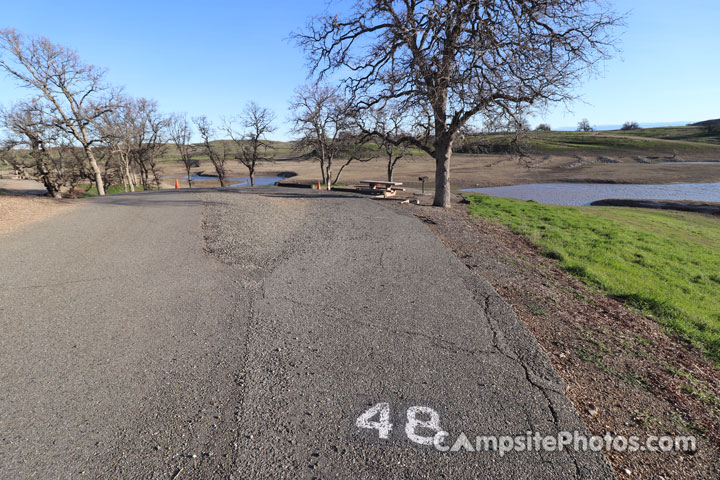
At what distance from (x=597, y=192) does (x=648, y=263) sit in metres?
28.7

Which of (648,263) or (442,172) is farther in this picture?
(442,172)

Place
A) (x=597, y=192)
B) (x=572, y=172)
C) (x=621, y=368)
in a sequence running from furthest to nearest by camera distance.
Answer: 1. (x=572, y=172)
2. (x=597, y=192)
3. (x=621, y=368)

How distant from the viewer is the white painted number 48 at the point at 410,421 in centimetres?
300

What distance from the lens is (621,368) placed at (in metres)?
4.18

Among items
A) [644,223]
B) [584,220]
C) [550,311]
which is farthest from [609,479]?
[644,223]

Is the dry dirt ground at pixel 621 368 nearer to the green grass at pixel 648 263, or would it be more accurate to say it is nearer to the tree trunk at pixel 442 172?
the green grass at pixel 648 263

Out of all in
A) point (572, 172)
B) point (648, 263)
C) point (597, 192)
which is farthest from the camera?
point (572, 172)

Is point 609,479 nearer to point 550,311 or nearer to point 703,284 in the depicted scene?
point 550,311

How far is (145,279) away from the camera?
6562 millimetres

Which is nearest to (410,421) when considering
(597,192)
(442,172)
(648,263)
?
(648,263)

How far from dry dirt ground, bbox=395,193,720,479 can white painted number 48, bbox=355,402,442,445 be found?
143cm

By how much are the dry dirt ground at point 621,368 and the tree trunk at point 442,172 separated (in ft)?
26.6

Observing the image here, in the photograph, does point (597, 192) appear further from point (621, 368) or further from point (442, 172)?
point (621, 368)

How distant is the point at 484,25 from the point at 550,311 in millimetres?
11274
